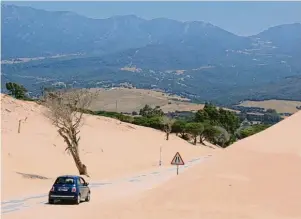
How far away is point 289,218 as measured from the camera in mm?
20266

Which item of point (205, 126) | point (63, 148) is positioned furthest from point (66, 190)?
point (205, 126)

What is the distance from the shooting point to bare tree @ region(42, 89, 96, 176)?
47.5 m

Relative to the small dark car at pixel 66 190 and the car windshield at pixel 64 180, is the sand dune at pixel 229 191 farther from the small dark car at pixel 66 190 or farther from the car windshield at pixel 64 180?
the car windshield at pixel 64 180

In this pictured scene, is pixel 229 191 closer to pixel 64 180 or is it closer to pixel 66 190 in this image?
pixel 66 190

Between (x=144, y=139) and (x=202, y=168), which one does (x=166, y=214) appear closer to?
(x=202, y=168)

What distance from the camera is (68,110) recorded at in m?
47.8

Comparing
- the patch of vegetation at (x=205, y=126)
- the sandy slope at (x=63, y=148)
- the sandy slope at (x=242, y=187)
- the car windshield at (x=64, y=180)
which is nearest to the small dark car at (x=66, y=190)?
the car windshield at (x=64, y=180)

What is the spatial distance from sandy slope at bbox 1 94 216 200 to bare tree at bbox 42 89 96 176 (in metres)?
2.89

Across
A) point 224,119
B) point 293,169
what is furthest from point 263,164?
point 224,119

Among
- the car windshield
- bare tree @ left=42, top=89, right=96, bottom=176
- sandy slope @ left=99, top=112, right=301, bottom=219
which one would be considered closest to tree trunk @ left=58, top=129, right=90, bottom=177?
bare tree @ left=42, top=89, right=96, bottom=176

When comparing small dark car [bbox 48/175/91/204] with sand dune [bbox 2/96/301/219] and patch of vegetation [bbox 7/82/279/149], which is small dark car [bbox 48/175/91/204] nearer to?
sand dune [bbox 2/96/301/219]

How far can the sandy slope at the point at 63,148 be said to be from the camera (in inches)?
1880

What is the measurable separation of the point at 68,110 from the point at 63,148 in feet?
65.1

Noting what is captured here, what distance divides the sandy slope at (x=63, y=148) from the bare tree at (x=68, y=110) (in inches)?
114
